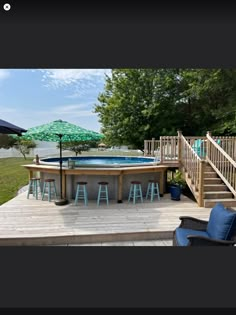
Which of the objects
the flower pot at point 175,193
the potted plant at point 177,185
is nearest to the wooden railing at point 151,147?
the potted plant at point 177,185

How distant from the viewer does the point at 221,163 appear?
6.16m

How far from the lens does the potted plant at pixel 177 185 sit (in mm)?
5855

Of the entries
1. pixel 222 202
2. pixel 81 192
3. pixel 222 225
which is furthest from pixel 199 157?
pixel 222 225

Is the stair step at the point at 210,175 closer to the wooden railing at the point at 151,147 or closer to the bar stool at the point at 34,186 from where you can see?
the wooden railing at the point at 151,147

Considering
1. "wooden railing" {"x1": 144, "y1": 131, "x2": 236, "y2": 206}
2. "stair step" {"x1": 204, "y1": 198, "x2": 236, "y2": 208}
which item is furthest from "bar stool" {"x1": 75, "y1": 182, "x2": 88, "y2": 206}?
"stair step" {"x1": 204, "y1": 198, "x2": 236, "y2": 208}

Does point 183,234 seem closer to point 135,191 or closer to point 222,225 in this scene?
point 222,225

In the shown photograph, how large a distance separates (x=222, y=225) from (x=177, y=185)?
11.3 feet

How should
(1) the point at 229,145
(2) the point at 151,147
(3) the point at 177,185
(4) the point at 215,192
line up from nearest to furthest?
(4) the point at 215,192, (3) the point at 177,185, (1) the point at 229,145, (2) the point at 151,147

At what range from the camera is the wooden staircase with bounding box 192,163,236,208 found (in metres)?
5.41

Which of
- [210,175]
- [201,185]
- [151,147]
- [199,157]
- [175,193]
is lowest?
[175,193]

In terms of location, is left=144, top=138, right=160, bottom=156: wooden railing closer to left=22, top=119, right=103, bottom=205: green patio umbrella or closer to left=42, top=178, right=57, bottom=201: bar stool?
left=22, top=119, right=103, bottom=205: green patio umbrella

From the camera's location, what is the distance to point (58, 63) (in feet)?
3.88

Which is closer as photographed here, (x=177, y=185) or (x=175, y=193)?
(x=175, y=193)

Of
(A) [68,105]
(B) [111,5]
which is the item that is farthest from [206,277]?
(A) [68,105]
